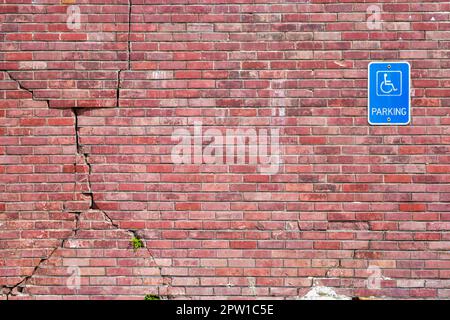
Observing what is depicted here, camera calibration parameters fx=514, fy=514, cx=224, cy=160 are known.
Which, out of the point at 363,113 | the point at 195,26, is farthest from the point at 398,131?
the point at 195,26

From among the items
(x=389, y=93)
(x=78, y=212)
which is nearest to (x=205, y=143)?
(x=78, y=212)

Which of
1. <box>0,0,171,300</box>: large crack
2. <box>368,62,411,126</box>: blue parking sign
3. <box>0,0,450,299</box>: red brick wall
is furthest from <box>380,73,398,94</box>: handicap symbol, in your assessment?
<box>0,0,171,300</box>: large crack

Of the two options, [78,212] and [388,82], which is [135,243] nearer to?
A: [78,212]

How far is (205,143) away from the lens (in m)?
4.07

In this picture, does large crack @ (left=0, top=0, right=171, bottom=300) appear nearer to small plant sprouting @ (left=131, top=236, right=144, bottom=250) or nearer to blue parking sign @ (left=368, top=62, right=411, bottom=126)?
small plant sprouting @ (left=131, top=236, right=144, bottom=250)

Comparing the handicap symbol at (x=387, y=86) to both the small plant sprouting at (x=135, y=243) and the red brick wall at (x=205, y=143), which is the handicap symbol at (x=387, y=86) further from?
the small plant sprouting at (x=135, y=243)

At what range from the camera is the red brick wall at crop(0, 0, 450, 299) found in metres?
4.02

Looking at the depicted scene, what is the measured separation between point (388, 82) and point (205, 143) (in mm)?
1509

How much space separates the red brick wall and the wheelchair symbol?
0.13 m

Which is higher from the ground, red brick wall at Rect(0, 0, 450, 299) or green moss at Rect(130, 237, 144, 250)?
red brick wall at Rect(0, 0, 450, 299)

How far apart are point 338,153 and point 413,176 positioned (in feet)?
1.99

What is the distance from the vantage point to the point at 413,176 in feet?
13.2

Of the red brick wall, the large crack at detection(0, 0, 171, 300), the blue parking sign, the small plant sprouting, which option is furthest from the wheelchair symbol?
the small plant sprouting

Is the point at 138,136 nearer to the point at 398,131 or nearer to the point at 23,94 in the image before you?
the point at 23,94
